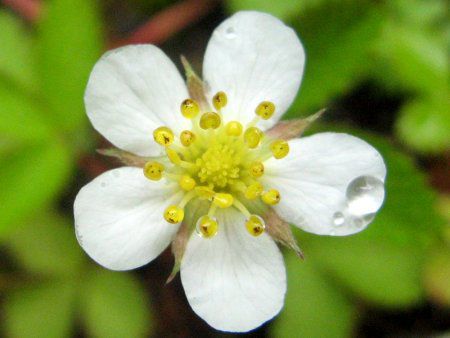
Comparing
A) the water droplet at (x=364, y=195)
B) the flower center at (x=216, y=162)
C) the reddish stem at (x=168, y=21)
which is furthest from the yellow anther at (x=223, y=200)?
the reddish stem at (x=168, y=21)

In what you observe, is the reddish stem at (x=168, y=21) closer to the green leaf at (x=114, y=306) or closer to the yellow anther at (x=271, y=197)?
the green leaf at (x=114, y=306)

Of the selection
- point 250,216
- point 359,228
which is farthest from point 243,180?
point 359,228

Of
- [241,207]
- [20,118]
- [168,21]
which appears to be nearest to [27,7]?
[168,21]

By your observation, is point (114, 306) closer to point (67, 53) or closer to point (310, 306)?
point (310, 306)

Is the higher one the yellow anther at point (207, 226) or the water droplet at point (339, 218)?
the yellow anther at point (207, 226)

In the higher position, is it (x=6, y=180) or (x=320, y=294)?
(x=6, y=180)

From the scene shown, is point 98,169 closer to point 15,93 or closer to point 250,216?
point 15,93

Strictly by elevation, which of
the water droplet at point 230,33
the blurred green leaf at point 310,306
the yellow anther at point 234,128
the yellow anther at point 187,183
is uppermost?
the water droplet at point 230,33

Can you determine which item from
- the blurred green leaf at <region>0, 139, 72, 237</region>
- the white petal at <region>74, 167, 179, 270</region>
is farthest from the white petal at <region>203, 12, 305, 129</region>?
the blurred green leaf at <region>0, 139, 72, 237</region>
